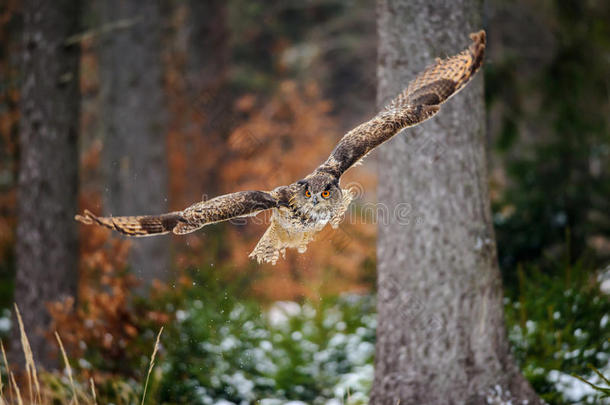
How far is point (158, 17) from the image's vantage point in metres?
7.34

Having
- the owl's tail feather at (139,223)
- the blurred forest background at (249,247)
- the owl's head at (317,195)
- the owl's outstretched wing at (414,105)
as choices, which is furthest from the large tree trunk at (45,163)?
the owl's head at (317,195)

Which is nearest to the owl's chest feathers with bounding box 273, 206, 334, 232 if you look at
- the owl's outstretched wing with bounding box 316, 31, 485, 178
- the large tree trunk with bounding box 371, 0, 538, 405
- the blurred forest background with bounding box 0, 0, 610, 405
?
the owl's outstretched wing with bounding box 316, 31, 485, 178

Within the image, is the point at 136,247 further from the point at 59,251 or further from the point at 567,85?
the point at 567,85

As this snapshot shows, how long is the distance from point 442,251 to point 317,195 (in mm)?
1299

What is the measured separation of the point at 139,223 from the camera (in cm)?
245

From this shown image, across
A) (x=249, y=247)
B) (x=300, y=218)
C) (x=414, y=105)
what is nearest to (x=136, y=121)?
(x=249, y=247)

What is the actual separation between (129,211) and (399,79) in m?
4.42

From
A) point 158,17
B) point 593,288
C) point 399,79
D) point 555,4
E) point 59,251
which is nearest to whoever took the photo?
point 399,79

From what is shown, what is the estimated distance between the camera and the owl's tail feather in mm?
2408

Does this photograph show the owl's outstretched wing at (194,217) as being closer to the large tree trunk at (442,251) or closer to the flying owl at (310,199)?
the flying owl at (310,199)

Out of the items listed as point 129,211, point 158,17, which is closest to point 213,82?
point 158,17

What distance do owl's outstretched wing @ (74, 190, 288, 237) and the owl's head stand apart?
0.42 feet

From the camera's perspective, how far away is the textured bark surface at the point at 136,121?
22.6ft

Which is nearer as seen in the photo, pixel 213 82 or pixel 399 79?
pixel 399 79
